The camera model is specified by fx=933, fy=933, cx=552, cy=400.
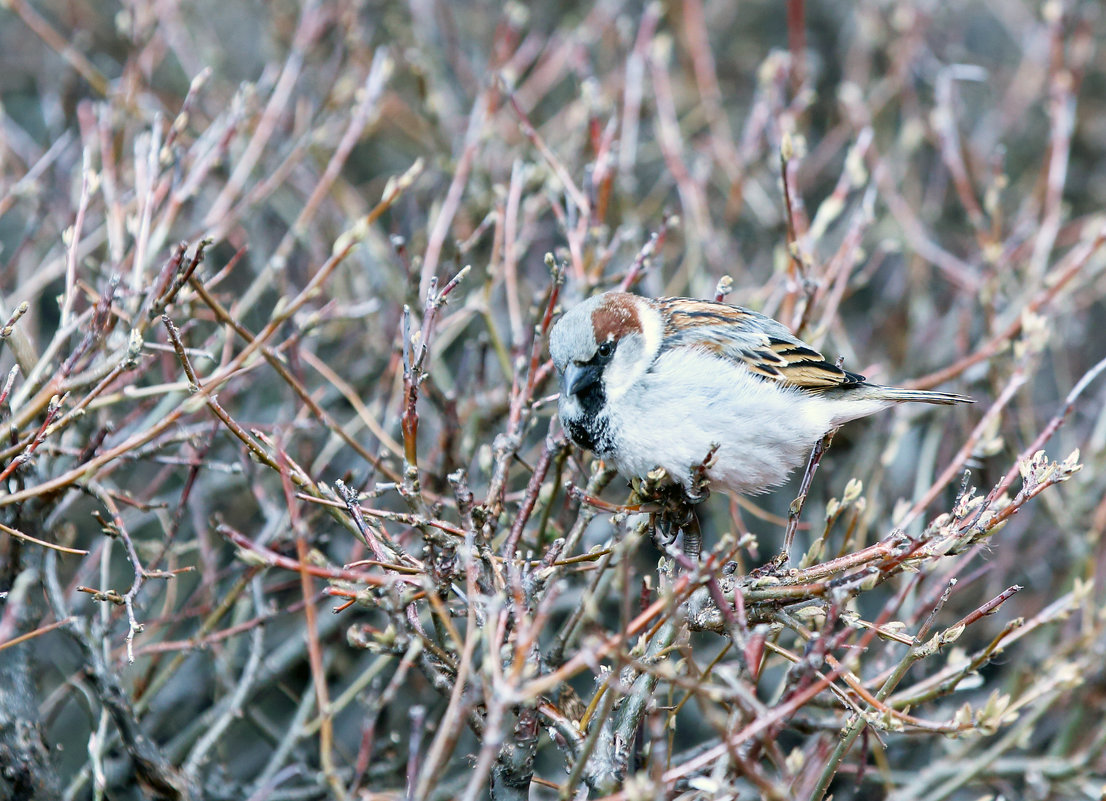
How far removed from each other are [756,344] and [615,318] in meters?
0.44

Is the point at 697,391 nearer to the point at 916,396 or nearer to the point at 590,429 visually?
the point at 590,429

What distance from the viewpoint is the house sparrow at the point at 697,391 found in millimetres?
2471

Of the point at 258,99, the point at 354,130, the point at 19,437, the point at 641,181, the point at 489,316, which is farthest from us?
the point at 641,181

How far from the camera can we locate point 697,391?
8.52 ft

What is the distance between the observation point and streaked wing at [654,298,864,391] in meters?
2.74

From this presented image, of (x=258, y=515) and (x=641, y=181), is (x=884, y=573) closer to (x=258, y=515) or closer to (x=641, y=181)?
(x=258, y=515)

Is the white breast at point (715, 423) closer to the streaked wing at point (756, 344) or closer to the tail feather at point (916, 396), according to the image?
the streaked wing at point (756, 344)

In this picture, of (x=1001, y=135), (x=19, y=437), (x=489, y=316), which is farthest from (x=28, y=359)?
(x=1001, y=135)

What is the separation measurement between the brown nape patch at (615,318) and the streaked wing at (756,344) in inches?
5.1

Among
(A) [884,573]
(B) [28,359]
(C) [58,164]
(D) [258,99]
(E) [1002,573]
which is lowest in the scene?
(E) [1002,573]

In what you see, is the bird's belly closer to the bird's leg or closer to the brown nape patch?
the bird's leg

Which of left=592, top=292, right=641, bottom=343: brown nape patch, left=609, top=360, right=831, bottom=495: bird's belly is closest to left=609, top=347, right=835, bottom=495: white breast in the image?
left=609, top=360, right=831, bottom=495: bird's belly

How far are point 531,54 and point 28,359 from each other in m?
2.97

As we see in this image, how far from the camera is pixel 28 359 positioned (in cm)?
238
